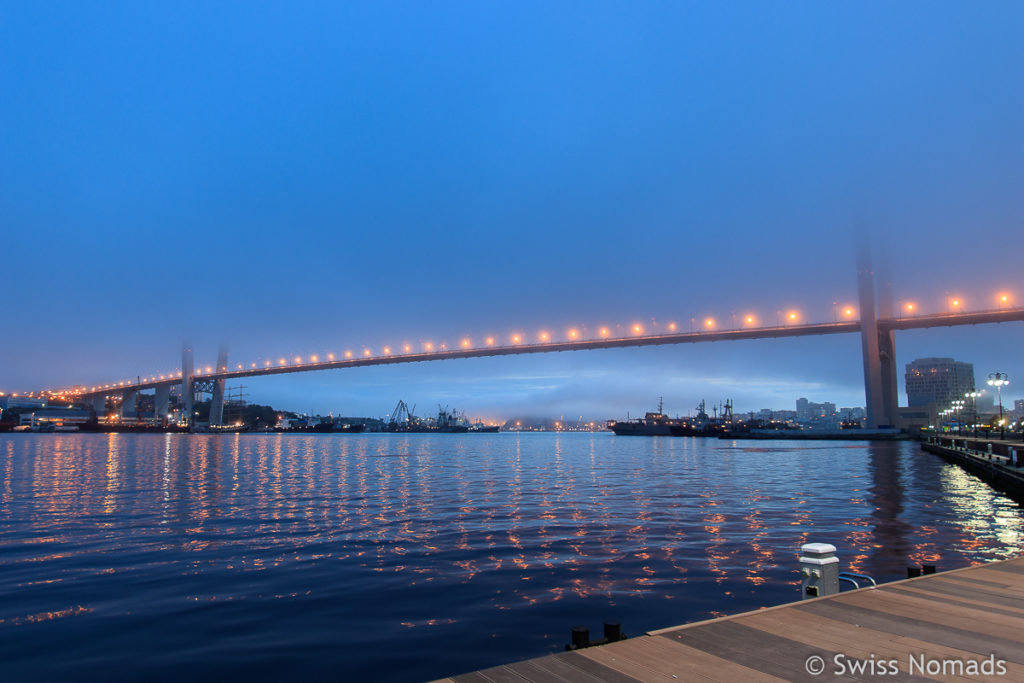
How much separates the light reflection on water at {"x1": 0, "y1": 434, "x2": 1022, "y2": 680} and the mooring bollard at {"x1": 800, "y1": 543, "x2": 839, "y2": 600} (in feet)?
5.41

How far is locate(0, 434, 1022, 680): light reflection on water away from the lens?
276 inches

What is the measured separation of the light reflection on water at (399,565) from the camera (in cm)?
700

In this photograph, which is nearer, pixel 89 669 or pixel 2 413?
pixel 89 669

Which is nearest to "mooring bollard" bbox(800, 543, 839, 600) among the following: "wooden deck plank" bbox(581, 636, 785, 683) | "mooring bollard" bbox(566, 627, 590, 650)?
"wooden deck plank" bbox(581, 636, 785, 683)

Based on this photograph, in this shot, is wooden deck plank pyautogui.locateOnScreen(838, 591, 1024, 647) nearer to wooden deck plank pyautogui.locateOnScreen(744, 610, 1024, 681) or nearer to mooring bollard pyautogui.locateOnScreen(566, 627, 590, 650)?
→ wooden deck plank pyautogui.locateOnScreen(744, 610, 1024, 681)

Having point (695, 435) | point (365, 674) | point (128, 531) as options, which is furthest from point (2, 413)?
point (365, 674)

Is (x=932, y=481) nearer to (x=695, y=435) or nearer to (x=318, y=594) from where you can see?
(x=318, y=594)

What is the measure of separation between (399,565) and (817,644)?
25.4 ft

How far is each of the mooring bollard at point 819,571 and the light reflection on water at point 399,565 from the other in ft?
5.41

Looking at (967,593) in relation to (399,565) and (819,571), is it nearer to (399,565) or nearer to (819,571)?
(819,571)

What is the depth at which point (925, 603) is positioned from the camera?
237 inches

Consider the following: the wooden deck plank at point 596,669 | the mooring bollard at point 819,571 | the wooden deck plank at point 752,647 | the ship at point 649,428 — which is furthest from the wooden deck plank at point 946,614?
the ship at point 649,428

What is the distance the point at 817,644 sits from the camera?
16.0ft

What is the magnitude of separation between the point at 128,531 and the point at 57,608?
7034 millimetres
